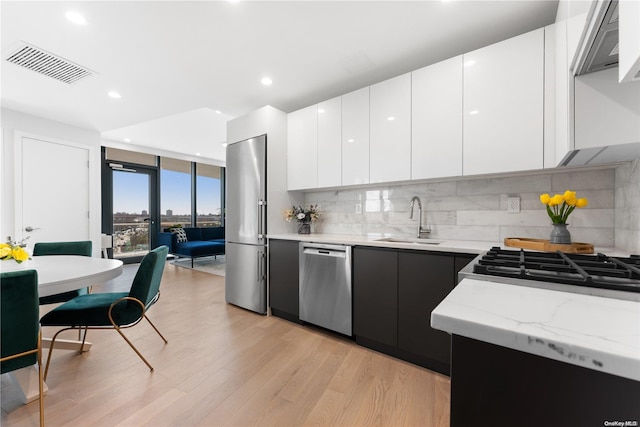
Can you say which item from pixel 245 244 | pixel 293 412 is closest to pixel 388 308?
pixel 293 412

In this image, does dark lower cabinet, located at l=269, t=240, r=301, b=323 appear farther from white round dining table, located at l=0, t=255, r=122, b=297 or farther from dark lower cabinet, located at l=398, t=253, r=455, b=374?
white round dining table, located at l=0, t=255, r=122, b=297

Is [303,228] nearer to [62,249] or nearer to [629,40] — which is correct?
[62,249]

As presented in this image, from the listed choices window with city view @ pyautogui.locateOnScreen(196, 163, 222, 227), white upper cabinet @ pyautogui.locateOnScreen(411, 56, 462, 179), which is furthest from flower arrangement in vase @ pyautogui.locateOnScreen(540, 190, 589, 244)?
window with city view @ pyautogui.locateOnScreen(196, 163, 222, 227)

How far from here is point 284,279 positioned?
2.81 meters

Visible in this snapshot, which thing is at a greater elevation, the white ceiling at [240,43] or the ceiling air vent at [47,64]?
the ceiling air vent at [47,64]

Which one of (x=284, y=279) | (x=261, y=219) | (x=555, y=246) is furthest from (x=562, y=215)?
(x=261, y=219)

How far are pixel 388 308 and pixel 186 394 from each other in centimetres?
150

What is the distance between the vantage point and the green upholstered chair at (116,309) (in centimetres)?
174

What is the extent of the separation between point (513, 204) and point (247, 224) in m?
2.61

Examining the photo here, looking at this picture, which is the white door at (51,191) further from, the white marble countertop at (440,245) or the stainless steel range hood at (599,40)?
the stainless steel range hood at (599,40)

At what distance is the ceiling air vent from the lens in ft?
7.57

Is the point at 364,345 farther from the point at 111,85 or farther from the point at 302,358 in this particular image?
the point at 111,85

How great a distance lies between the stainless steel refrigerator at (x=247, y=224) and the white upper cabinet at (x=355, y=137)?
3.08 feet

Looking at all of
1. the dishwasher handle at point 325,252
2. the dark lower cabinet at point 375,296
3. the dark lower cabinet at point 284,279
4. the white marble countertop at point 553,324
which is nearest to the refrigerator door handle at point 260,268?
the dark lower cabinet at point 284,279
